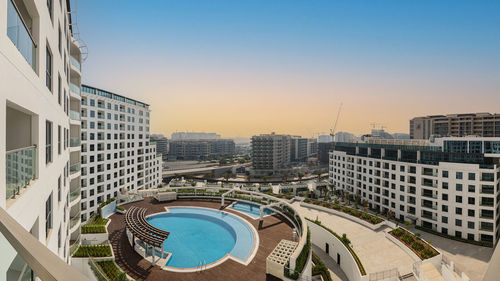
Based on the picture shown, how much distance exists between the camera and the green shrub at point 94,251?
21453 millimetres

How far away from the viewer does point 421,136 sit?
95.9 meters

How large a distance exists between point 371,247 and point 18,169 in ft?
108

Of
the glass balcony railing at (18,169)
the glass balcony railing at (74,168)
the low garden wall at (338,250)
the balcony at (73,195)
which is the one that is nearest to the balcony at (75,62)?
the glass balcony railing at (74,168)

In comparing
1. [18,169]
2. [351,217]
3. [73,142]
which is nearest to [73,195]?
[73,142]

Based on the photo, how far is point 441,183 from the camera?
38.3 meters

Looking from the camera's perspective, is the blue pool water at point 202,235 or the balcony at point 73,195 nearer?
the balcony at point 73,195

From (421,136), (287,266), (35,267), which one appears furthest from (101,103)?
(421,136)

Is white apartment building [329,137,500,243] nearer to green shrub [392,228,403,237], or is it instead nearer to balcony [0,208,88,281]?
green shrub [392,228,403,237]

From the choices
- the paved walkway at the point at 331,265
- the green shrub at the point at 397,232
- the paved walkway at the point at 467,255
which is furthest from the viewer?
the green shrub at the point at 397,232

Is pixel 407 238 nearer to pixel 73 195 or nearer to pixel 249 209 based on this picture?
pixel 249 209

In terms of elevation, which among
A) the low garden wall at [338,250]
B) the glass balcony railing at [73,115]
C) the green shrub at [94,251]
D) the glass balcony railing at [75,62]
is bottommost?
the low garden wall at [338,250]

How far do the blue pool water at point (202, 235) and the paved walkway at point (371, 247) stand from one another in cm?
1305

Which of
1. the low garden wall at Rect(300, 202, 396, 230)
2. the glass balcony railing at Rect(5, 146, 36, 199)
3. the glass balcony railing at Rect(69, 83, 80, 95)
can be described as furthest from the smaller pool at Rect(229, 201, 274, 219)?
→ the glass balcony railing at Rect(5, 146, 36, 199)

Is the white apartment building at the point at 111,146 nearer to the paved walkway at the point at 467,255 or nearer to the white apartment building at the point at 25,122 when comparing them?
the white apartment building at the point at 25,122
